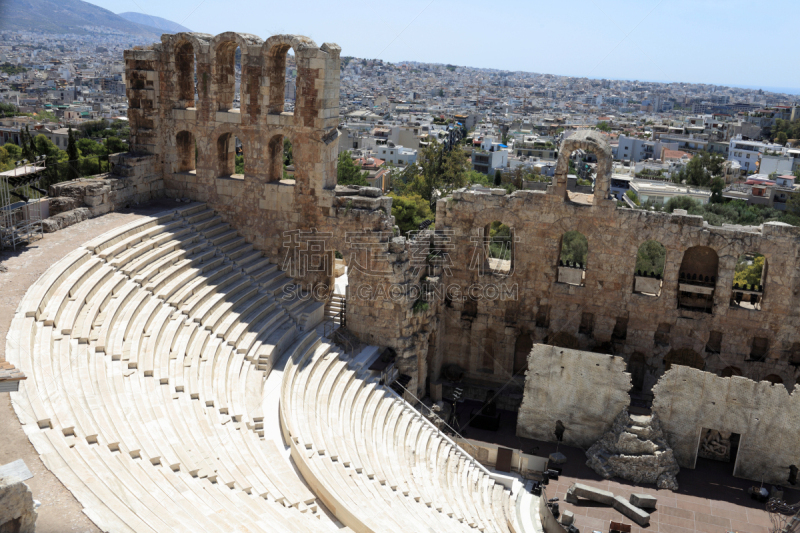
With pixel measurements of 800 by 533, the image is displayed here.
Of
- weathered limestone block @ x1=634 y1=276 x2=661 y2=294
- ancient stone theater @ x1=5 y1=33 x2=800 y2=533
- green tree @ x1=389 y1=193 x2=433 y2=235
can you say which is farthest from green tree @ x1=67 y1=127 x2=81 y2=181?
weathered limestone block @ x1=634 y1=276 x2=661 y2=294

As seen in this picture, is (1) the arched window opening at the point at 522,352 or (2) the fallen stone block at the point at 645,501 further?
(1) the arched window opening at the point at 522,352

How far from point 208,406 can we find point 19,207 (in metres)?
8.33

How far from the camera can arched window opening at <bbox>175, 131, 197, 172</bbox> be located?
966 inches

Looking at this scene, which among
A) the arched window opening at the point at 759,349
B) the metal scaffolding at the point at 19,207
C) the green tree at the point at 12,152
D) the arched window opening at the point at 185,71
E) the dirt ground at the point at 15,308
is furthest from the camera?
the green tree at the point at 12,152

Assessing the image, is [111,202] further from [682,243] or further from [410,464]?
[682,243]

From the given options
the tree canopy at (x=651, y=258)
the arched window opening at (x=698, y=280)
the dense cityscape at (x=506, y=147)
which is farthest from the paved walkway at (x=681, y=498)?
the tree canopy at (x=651, y=258)

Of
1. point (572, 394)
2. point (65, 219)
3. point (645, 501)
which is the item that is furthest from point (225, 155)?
point (645, 501)

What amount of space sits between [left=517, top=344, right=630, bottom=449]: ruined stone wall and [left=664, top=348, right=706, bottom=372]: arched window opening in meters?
3.18

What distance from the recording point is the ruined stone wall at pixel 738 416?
21.4 meters

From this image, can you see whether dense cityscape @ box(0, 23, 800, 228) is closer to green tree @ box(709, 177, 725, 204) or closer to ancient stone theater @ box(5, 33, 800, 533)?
green tree @ box(709, 177, 725, 204)

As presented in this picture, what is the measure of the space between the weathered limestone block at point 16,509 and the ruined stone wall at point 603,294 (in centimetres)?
1850

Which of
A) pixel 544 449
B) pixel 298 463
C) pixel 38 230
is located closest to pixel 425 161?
pixel 544 449

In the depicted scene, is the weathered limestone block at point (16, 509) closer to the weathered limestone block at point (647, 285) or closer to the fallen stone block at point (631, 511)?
the fallen stone block at point (631, 511)

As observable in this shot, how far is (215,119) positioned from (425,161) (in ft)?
84.7
